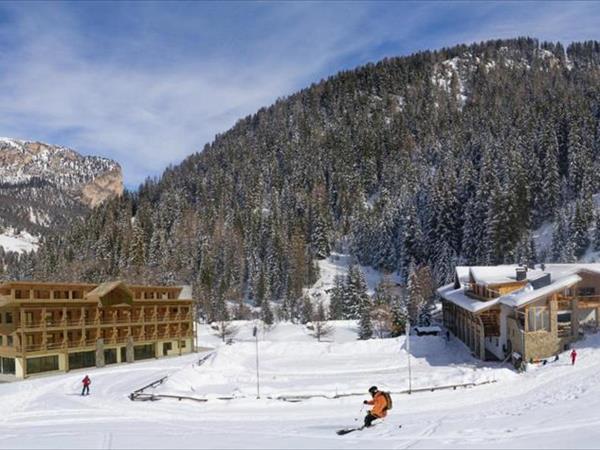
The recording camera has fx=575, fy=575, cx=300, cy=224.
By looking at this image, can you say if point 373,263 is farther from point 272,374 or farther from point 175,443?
point 175,443

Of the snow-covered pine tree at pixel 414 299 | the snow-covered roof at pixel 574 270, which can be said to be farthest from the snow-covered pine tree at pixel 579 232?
the snow-covered roof at pixel 574 270

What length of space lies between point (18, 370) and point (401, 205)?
306 ft

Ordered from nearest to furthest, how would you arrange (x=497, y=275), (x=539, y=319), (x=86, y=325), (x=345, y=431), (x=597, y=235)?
(x=345, y=431)
(x=539, y=319)
(x=497, y=275)
(x=86, y=325)
(x=597, y=235)

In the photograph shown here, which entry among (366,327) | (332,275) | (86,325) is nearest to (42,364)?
(86,325)

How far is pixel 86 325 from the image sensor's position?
57156mm

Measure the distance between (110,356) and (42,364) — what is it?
7894 mm

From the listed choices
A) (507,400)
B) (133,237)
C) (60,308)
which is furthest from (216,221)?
(507,400)

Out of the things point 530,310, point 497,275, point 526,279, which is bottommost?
point 530,310

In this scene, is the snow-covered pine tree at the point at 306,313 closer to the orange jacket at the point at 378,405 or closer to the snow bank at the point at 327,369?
the snow bank at the point at 327,369

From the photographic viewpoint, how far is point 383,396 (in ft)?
62.3

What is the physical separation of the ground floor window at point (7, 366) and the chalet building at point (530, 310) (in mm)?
40182

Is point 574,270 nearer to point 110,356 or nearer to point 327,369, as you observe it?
point 327,369

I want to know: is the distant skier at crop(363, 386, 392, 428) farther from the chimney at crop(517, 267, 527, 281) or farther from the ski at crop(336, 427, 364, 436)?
the chimney at crop(517, 267, 527, 281)

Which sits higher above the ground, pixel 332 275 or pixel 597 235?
pixel 597 235
